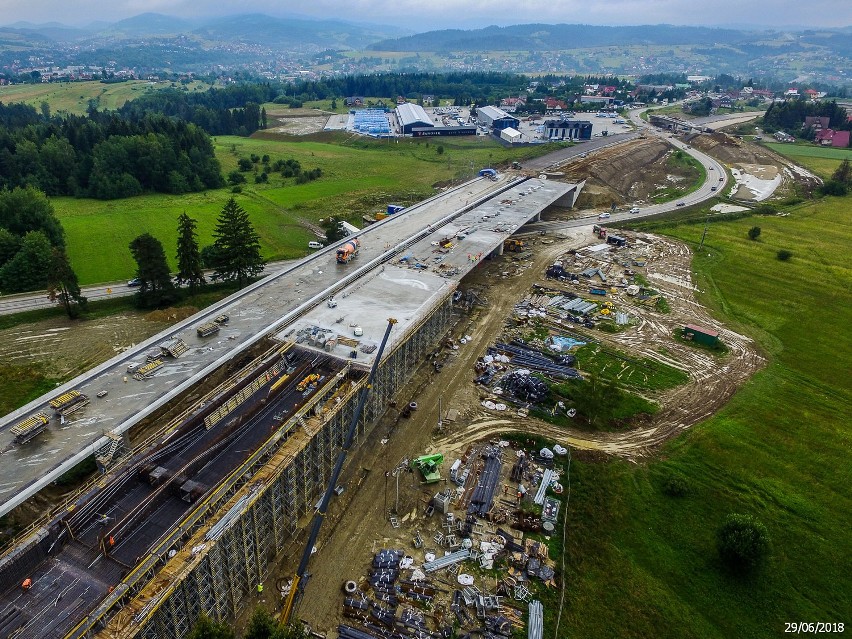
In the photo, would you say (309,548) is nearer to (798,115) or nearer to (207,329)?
(207,329)

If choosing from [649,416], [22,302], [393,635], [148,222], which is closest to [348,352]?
[393,635]

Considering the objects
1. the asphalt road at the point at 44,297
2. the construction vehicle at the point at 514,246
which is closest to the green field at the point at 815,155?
the construction vehicle at the point at 514,246

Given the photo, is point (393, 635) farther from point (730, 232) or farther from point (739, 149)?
point (739, 149)

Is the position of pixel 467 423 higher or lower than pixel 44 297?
lower

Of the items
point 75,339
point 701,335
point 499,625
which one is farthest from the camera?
point 701,335

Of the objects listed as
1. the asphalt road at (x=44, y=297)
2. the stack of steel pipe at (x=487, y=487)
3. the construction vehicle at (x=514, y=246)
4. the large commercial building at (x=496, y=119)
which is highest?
the large commercial building at (x=496, y=119)

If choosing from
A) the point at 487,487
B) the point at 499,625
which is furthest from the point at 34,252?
the point at 499,625

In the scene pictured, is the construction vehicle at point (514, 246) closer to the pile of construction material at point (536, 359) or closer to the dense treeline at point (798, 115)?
the pile of construction material at point (536, 359)
